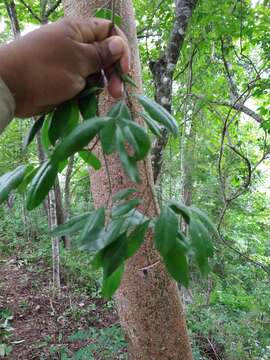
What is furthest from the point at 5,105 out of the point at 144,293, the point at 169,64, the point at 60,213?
the point at 60,213

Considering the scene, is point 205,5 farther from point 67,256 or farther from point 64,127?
point 67,256

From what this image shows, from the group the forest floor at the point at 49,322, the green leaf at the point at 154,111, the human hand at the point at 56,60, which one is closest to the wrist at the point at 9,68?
the human hand at the point at 56,60

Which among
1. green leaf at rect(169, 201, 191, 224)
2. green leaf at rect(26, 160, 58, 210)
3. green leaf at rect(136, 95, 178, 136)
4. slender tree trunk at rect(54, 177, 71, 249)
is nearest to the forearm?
green leaf at rect(26, 160, 58, 210)

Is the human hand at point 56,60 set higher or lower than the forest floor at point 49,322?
higher

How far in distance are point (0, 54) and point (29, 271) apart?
420 cm

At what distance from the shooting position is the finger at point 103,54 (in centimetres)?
66

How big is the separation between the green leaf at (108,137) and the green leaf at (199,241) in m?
0.18

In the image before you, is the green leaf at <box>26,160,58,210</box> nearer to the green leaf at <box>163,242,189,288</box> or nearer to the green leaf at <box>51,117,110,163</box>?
the green leaf at <box>51,117,110,163</box>

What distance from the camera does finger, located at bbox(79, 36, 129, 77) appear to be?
2.16 feet

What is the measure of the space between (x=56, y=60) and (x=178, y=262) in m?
0.45

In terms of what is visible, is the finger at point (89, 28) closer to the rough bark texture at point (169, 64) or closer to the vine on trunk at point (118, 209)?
the vine on trunk at point (118, 209)

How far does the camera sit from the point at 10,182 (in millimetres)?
628

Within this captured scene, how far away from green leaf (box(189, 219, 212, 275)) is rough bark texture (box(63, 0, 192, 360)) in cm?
54

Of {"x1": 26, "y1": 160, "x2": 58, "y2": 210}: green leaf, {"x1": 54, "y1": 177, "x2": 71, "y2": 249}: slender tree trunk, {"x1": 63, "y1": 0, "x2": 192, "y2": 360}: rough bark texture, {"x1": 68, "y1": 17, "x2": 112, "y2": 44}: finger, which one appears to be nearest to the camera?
Result: {"x1": 26, "y1": 160, "x2": 58, "y2": 210}: green leaf
